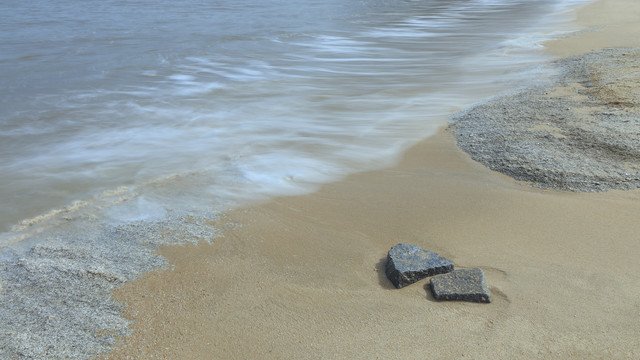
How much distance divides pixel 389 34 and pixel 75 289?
11449 millimetres

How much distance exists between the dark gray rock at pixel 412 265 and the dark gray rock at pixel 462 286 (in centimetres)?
6

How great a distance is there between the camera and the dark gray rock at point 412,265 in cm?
275

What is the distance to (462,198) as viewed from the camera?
376cm

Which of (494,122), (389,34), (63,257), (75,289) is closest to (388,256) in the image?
(75,289)

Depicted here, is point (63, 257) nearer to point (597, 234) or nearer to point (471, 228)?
point (471, 228)

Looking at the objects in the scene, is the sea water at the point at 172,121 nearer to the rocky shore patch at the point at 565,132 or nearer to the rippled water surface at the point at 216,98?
the rippled water surface at the point at 216,98

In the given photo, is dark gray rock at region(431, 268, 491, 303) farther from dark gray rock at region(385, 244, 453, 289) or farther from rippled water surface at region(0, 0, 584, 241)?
rippled water surface at region(0, 0, 584, 241)

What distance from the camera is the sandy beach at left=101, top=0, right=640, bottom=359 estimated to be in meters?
2.37

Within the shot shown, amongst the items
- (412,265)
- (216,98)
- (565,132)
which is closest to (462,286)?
(412,265)

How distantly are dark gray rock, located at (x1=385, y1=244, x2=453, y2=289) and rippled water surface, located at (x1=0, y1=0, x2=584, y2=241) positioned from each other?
1444 millimetres

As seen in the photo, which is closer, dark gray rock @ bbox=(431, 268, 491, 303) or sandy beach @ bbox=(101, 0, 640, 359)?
sandy beach @ bbox=(101, 0, 640, 359)

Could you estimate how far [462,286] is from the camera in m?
2.64

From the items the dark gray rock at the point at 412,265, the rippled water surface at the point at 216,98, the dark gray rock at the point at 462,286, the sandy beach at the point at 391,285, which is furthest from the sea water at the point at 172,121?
the dark gray rock at the point at 462,286

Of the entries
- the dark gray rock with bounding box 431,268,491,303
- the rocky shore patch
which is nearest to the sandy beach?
the dark gray rock with bounding box 431,268,491,303
